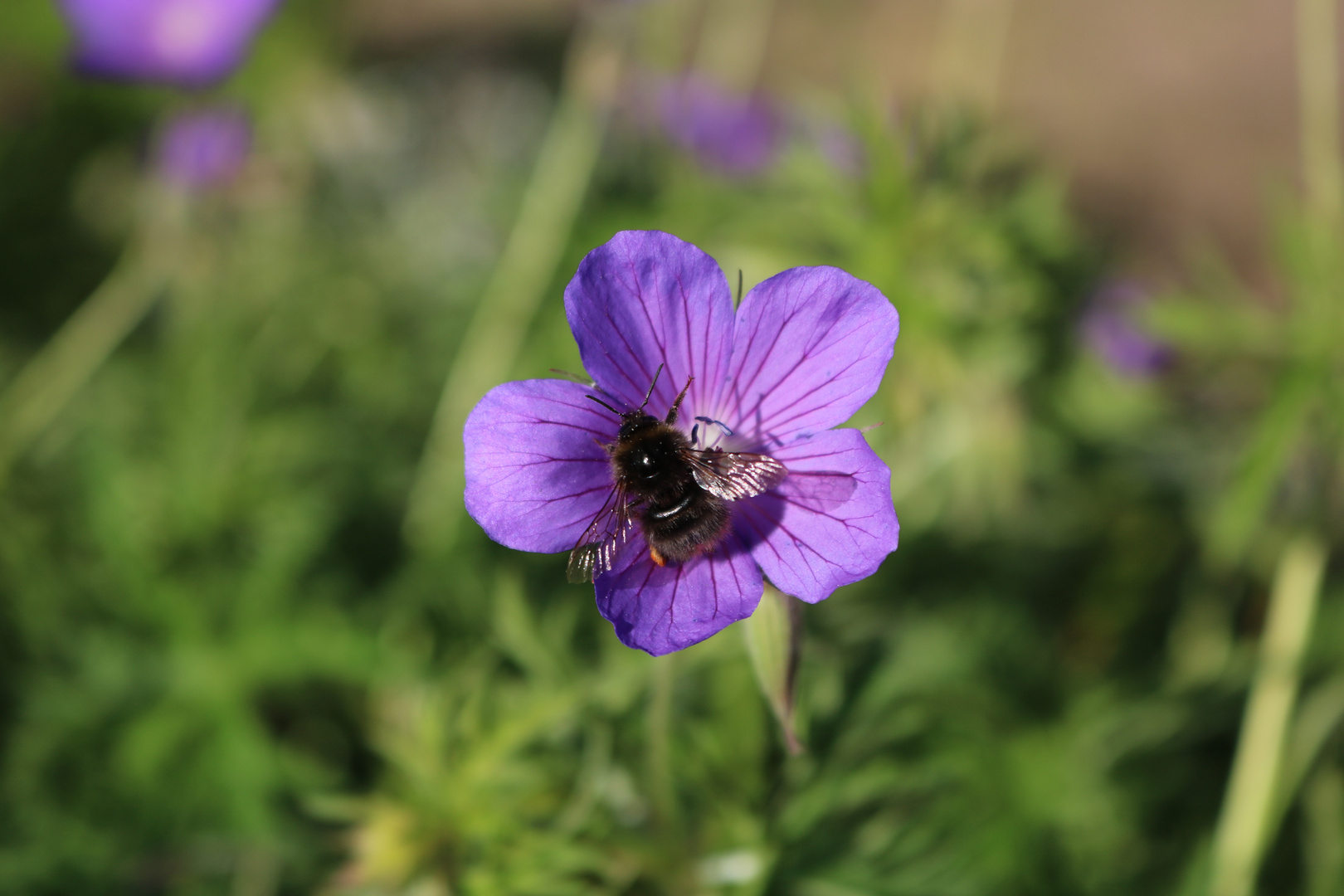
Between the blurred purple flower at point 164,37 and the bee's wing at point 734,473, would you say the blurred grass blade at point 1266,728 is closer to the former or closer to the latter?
the bee's wing at point 734,473

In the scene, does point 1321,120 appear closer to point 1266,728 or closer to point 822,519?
point 1266,728

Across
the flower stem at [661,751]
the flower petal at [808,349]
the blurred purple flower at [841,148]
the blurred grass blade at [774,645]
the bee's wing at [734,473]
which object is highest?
the blurred purple flower at [841,148]

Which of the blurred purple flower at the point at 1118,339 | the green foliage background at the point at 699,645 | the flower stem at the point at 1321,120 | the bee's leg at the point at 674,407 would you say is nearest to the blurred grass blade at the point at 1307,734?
the green foliage background at the point at 699,645

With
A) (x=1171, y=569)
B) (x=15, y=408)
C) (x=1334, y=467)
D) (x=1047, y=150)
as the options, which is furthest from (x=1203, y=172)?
(x=15, y=408)

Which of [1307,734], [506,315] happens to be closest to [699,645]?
[506,315]

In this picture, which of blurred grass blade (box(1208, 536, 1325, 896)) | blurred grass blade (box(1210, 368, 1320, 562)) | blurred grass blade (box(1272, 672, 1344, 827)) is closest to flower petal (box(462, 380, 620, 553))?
blurred grass blade (box(1210, 368, 1320, 562))

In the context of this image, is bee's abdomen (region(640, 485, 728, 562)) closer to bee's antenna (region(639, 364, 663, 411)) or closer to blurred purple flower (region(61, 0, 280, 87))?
bee's antenna (region(639, 364, 663, 411))
